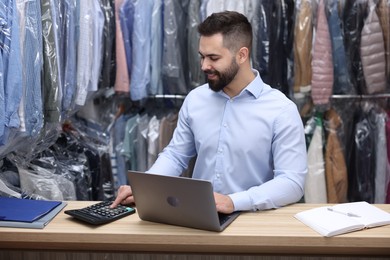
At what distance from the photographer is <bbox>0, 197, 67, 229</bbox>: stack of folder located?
1.73m

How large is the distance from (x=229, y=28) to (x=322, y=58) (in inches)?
48.3

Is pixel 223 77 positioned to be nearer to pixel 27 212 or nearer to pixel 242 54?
pixel 242 54

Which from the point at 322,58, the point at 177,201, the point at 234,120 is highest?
the point at 322,58

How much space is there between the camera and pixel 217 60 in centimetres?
218

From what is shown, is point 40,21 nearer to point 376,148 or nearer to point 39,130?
point 39,130

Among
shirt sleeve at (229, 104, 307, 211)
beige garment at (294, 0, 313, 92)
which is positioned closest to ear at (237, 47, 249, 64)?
shirt sleeve at (229, 104, 307, 211)

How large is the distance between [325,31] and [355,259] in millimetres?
1818

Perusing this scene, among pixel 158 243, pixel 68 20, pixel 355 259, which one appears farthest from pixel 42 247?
pixel 68 20

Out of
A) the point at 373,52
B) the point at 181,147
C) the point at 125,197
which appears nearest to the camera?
the point at 125,197

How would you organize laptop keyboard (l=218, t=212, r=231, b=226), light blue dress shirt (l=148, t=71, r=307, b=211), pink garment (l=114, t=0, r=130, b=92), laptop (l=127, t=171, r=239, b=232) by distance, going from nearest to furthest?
laptop (l=127, t=171, r=239, b=232), laptop keyboard (l=218, t=212, r=231, b=226), light blue dress shirt (l=148, t=71, r=307, b=211), pink garment (l=114, t=0, r=130, b=92)

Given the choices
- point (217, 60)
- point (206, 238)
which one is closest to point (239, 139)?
point (217, 60)

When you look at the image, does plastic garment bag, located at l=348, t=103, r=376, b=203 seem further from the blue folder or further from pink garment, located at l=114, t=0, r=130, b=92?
the blue folder

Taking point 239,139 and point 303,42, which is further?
point 303,42

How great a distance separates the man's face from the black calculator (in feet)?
2.11
